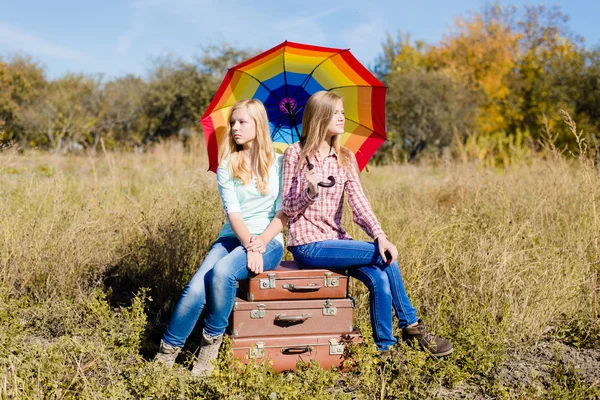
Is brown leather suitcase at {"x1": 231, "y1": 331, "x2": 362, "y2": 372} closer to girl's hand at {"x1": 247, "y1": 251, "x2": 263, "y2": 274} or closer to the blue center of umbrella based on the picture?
girl's hand at {"x1": 247, "y1": 251, "x2": 263, "y2": 274}

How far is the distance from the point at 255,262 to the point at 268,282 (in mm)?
148

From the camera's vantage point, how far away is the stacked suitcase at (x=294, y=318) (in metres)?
3.10

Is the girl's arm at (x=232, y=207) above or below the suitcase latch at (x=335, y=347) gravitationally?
above

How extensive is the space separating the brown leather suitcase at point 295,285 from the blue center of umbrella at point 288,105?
1.18 metres

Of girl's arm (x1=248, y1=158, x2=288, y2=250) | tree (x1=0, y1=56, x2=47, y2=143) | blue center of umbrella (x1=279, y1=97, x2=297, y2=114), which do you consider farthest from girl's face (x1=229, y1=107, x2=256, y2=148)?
tree (x1=0, y1=56, x2=47, y2=143)

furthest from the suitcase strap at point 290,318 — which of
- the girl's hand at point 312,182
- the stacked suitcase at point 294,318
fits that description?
the girl's hand at point 312,182

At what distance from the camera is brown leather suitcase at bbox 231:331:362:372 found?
305 centimetres

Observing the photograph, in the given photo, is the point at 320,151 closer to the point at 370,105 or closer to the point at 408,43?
the point at 370,105

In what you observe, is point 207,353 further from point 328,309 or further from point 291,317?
point 328,309

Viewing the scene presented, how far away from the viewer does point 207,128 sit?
12.1ft

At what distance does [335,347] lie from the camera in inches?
124

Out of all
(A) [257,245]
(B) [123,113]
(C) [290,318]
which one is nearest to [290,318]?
(C) [290,318]

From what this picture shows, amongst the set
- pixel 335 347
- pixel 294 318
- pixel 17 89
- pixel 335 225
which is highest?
pixel 17 89

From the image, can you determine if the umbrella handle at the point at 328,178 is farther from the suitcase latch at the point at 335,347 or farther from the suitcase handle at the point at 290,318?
the suitcase latch at the point at 335,347
